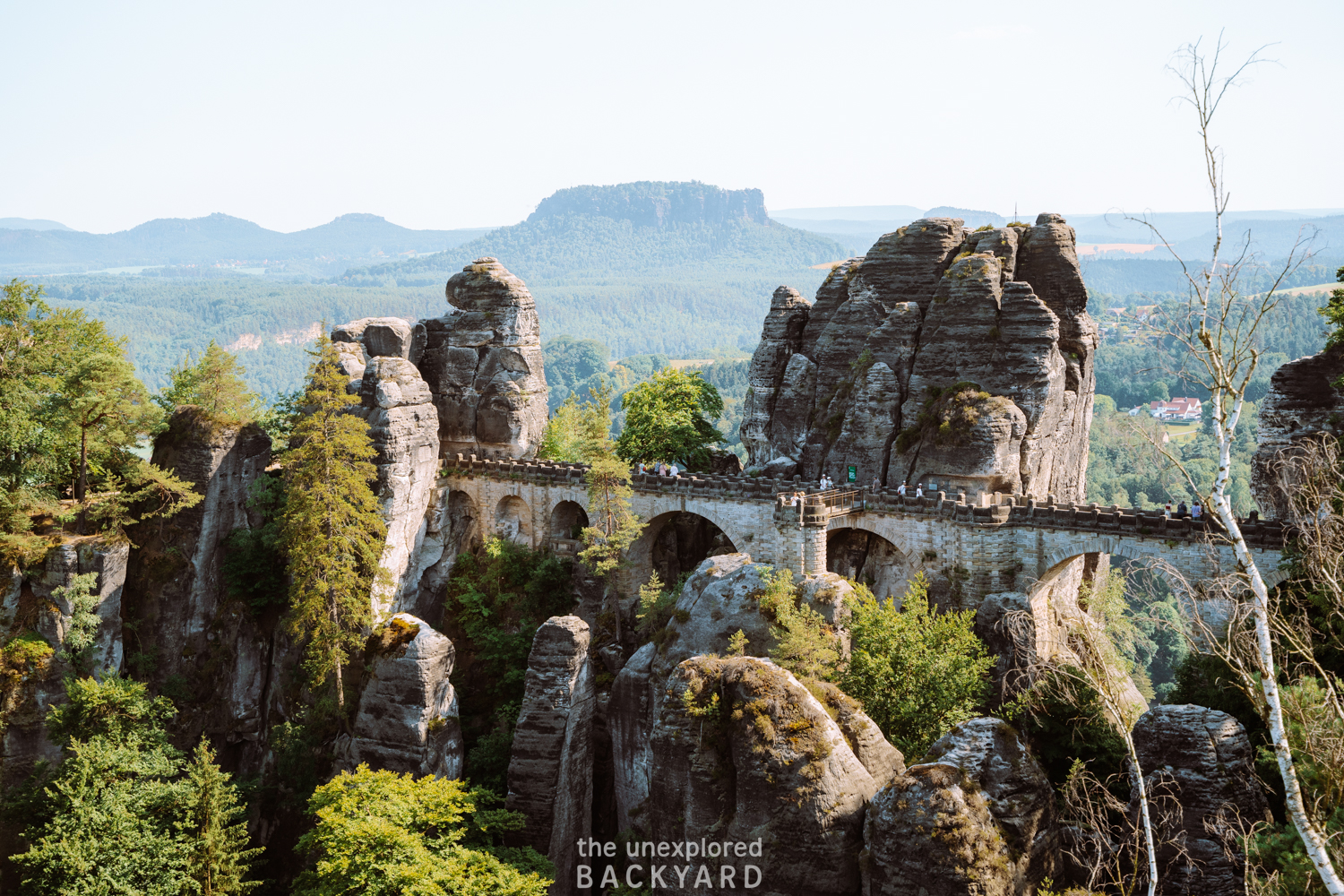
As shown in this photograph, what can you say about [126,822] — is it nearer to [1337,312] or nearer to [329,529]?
[329,529]

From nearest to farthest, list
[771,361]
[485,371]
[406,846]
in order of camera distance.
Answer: [406,846]
[771,361]
[485,371]

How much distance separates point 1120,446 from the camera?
113m

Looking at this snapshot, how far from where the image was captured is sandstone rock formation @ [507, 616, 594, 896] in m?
37.1

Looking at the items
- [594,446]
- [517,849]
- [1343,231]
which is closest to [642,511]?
[594,446]

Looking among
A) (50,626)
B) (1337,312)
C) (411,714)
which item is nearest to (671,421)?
(411,714)

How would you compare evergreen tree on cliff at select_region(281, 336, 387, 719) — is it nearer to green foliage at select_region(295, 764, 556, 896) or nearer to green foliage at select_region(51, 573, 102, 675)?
green foliage at select_region(51, 573, 102, 675)

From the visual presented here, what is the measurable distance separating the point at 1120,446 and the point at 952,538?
79.7m

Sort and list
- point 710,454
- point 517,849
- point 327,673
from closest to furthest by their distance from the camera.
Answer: point 517,849 < point 327,673 < point 710,454

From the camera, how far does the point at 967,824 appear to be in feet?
73.4

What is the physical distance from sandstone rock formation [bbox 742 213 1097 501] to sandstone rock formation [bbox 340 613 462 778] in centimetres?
1689

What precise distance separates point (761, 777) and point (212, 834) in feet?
68.2

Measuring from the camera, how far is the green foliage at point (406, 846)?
30.6m

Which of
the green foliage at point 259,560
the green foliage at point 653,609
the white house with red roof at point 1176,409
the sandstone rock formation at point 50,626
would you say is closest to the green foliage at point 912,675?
the green foliage at point 653,609

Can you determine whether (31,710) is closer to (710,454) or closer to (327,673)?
(327,673)
